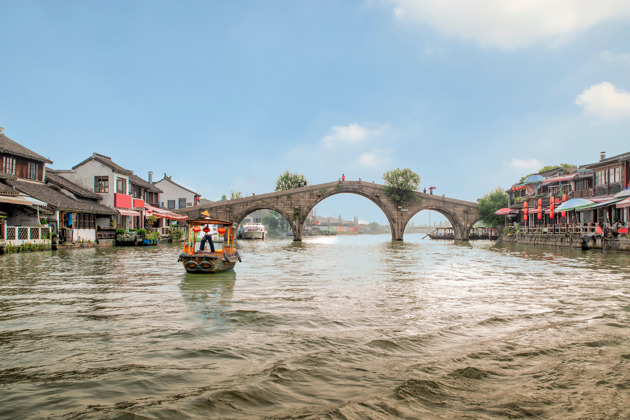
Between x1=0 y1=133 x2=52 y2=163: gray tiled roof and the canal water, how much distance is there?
18.0m

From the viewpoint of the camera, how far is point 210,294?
9.47m

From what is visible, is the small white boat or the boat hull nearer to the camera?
the boat hull

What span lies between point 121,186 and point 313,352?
1248 inches

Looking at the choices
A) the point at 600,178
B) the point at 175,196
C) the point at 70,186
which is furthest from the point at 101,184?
the point at 600,178

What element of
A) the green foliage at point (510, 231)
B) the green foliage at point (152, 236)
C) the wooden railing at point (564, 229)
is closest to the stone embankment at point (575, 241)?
the wooden railing at point (564, 229)

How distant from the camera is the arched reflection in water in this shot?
739cm

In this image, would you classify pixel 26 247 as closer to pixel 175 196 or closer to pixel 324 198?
pixel 324 198

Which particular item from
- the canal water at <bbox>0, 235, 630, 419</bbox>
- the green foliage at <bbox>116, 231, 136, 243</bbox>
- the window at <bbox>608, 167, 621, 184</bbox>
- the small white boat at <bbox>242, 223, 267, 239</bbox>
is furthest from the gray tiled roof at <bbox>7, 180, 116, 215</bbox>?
the window at <bbox>608, 167, 621, 184</bbox>

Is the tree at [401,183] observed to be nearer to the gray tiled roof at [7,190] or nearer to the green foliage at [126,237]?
the green foliage at [126,237]

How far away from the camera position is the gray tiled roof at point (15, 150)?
78.2 feet

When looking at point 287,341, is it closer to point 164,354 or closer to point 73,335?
point 164,354

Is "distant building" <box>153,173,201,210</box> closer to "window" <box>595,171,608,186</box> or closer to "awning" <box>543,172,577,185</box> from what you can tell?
"awning" <box>543,172,577,185</box>

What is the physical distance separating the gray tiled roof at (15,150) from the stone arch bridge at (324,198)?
17769 mm

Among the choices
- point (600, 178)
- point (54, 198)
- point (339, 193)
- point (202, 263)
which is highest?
point (339, 193)
